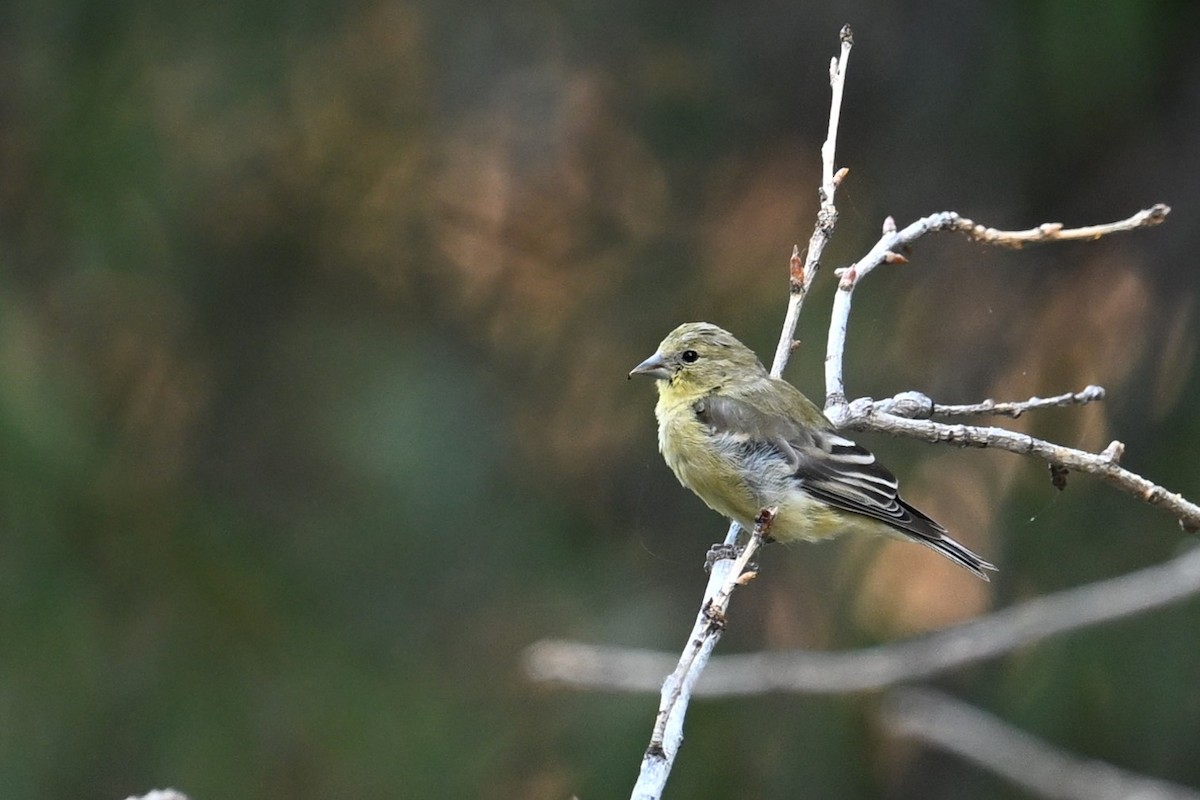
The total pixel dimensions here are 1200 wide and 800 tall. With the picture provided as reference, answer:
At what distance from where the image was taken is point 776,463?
380cm

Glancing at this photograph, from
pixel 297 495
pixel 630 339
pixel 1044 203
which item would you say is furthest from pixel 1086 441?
pixel 297 495

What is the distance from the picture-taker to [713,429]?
3.92 m

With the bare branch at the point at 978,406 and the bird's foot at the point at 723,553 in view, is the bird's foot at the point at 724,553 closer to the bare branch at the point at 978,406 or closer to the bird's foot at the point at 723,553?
the bird's foot at the point at 723,553

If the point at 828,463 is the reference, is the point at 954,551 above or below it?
below

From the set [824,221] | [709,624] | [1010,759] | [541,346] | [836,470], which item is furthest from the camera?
[541,346]

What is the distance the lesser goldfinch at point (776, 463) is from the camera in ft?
12.2

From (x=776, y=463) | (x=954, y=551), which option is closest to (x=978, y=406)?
(x=954, y=551)

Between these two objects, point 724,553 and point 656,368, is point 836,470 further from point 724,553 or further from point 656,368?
point 656,368

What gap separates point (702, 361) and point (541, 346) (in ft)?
5.56

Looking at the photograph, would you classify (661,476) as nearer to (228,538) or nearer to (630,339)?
(630,339)

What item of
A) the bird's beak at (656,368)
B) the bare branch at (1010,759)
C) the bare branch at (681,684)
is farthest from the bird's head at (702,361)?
the bare branch at (1010,759)

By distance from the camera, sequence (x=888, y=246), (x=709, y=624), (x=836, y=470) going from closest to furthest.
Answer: (x=709, y=624) < (x=888, y=246) < (x=836, y=470)

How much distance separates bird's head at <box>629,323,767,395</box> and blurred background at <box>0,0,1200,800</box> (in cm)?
73

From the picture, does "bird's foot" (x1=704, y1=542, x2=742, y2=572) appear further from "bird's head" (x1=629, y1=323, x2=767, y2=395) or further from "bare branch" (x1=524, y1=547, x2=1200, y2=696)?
"bare branch" (x1=524, y1=547, x2=1200, y2=696)
